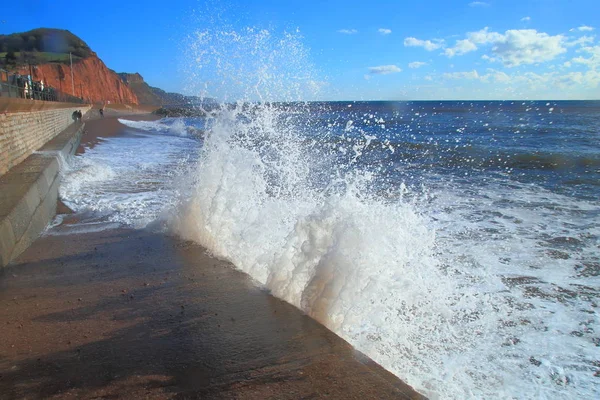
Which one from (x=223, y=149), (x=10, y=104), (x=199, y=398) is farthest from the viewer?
(x=10, y=104)

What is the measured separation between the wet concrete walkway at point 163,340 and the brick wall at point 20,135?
14.9 ft

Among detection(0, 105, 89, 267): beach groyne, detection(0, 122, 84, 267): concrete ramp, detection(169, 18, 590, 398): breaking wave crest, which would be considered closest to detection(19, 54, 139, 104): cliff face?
detection(0, 105, 89, 267): beach groyne

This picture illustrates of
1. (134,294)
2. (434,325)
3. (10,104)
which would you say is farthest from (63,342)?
(10,104)

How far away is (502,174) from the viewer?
510 inches

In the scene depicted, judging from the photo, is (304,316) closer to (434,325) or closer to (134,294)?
(434,325)

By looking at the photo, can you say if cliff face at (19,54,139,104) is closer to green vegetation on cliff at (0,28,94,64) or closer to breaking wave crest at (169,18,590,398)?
green vegetation on cliff at (0,28,94,64)

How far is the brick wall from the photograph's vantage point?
25.5 feet

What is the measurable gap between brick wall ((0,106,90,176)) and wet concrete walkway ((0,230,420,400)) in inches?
179

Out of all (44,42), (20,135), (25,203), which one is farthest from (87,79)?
(25,203)

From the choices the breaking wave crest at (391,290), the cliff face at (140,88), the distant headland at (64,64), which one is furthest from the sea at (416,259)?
the cliff face at (140,88)

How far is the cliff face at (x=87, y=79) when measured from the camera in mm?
57719

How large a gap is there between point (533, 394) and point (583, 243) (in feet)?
13.1

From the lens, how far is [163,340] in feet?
9.61

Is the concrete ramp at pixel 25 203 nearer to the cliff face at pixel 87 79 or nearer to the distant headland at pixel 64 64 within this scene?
the distant headland at pixel 64 64
